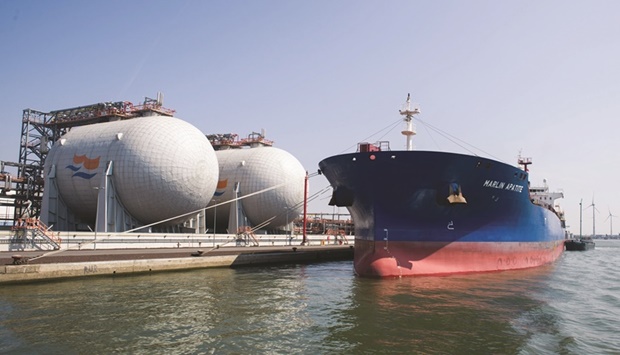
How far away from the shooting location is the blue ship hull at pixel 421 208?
19797mm

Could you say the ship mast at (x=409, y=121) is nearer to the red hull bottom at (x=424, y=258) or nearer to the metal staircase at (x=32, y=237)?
the red hull bottom at (x=424, y=258)

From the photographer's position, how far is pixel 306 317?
12.6 m

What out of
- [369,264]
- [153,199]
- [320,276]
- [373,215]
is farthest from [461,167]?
[153,199]

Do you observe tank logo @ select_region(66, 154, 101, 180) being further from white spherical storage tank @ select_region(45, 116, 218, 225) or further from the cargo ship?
the cargo ship

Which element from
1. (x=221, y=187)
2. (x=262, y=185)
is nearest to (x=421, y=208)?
(x=262, y=185)

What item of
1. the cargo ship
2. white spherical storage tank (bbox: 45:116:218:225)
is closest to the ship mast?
the cargo ship

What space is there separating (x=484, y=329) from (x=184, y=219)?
3006cm

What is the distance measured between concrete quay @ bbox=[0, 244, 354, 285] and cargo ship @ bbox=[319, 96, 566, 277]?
24.7 ft

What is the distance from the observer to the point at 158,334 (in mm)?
10406

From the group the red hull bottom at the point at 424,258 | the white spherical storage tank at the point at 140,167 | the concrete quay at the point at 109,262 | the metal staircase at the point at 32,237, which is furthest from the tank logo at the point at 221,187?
the red hull bottom at the point at 424,258

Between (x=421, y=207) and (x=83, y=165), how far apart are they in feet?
89.0

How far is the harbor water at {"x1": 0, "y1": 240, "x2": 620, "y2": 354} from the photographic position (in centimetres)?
989

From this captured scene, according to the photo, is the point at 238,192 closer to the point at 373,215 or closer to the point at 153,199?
the point at 153,199

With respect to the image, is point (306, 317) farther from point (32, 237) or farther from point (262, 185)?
point (262, 185)
